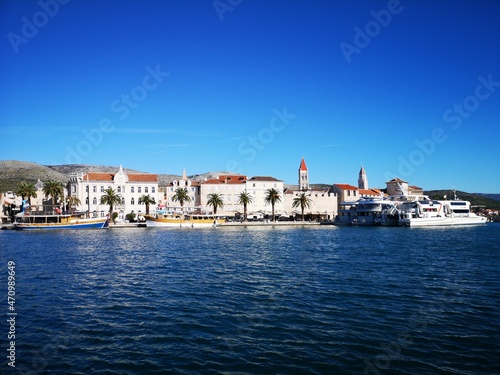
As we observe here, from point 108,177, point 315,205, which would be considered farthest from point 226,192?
point 108,177

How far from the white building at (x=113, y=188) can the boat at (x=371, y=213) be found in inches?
1850

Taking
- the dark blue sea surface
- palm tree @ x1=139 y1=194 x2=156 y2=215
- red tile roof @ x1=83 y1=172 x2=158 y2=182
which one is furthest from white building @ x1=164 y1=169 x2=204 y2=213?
the dark blue sea surface

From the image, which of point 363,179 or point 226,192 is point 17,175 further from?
point 363,179

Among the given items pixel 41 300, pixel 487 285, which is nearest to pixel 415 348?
pixel 487 285

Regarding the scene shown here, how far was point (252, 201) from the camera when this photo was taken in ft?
326

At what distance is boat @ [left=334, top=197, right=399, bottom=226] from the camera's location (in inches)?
3602

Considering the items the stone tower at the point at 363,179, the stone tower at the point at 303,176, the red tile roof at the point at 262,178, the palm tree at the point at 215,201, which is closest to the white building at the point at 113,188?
the palm tree at the point at 215,201

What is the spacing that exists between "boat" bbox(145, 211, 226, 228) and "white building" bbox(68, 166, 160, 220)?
9.97m

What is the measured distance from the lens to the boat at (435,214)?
8400 centimetres

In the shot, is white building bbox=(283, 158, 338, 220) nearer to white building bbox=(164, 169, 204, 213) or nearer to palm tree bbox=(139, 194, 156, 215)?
white building bbox=(164, 169, 204, 213)

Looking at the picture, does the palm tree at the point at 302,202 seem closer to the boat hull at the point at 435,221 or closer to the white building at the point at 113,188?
the boat hull at the point at 435,221

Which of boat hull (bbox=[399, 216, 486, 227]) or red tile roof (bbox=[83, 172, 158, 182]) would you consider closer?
boat hull (bbox=[399, 216, 486, 227])

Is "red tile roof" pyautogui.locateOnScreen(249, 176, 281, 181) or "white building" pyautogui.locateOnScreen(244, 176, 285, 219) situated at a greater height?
"red tile roof" pyautogui.locateOnScreen(249, 176, 281, 181)

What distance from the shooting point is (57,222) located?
237 ft
